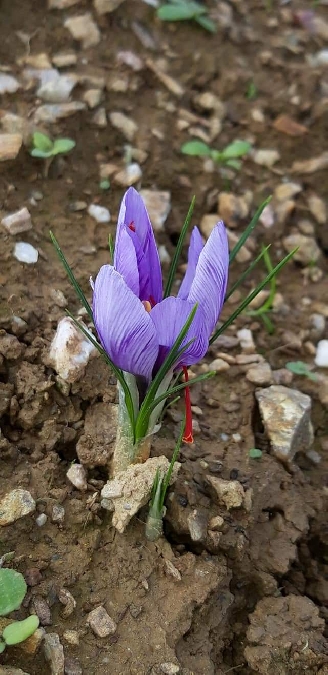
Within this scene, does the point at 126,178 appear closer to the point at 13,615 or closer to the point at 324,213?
the point at 324,213

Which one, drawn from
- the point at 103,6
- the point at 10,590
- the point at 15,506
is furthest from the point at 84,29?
the point at 10,590

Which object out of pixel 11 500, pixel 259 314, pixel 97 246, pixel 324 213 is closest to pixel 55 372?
pixel 11 500

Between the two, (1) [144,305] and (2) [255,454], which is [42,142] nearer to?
(1) [144,305]

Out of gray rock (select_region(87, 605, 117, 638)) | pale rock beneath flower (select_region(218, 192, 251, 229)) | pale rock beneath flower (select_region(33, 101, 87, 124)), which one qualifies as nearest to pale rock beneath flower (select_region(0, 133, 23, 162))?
pale rock beneath flower (select_region(33, 101, 87, 124))

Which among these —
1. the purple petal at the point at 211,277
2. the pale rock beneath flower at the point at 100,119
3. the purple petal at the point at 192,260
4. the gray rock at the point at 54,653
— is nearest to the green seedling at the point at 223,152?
the pale rock beneath flower at the point at 100,119

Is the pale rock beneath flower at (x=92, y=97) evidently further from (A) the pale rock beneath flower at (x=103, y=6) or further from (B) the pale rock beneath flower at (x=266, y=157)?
(B) the pale rock beneath flower at (x=266, y=157)
